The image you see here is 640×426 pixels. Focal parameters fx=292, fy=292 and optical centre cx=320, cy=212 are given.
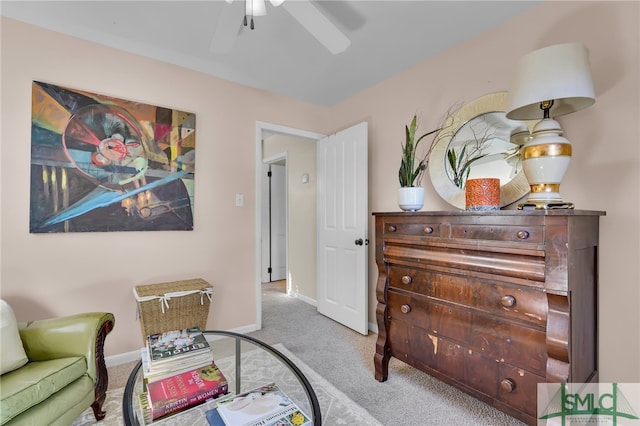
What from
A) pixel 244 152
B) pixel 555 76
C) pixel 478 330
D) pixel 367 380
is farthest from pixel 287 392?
pixel 555 76

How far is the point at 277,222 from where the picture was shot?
203 inches

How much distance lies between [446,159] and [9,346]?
2.68 meters

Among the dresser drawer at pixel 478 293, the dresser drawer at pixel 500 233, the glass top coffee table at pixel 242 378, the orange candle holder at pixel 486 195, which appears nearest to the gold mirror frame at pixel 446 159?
the orange candle holder at pixel 486 195

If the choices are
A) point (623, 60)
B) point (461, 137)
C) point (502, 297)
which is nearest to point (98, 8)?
point (461, 137)

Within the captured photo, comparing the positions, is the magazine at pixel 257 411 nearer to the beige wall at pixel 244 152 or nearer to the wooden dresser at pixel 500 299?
the wooden dresser at pixel 500 299

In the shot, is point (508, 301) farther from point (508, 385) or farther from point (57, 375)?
point (57, 375)

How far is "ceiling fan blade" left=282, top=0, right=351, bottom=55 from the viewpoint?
133cm

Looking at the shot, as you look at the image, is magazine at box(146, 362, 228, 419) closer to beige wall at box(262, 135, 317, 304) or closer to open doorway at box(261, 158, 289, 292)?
beige wall at box(262, 135, 317, 304)

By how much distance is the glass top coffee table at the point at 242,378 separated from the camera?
1016 mm

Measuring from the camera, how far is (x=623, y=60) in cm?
149

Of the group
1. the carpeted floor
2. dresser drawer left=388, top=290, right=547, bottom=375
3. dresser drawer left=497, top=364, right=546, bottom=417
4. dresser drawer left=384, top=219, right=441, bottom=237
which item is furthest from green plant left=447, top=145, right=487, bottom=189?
the carpeted floor

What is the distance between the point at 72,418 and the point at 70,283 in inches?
43.5

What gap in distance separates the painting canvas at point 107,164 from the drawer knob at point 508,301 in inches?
91.6

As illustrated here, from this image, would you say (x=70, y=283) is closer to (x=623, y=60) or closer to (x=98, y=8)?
(x=98, y=8)
